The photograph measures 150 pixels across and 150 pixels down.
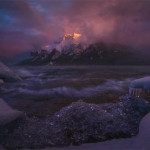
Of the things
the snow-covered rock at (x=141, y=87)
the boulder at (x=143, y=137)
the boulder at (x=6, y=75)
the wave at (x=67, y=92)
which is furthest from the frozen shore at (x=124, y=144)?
the boulder at (x=6, y=75)

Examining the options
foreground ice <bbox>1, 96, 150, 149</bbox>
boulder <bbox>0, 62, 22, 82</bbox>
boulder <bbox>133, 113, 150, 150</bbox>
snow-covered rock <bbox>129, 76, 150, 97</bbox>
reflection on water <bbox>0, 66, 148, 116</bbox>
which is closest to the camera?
boulder <bbox>133, 113, 150, 150</bbox>

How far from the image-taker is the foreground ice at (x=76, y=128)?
2656mm

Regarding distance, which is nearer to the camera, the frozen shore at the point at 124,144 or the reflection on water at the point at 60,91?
the frozen shore at the point at 124,144

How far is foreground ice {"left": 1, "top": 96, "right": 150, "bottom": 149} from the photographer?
266 centimetres

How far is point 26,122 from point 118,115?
184cm

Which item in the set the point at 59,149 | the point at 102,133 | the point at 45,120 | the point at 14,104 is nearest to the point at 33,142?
the point at 59,149

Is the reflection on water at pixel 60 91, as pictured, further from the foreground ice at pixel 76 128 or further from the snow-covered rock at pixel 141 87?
the foreground ice at pixel 76 128

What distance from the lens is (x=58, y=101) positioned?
5047mm

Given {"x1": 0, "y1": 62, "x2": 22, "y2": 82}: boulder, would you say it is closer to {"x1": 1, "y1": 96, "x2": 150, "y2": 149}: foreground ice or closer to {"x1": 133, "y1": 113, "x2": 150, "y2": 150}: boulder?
{"x1": 1, "y1": 96, "x2": 150, "y2": 149}: foreground ice

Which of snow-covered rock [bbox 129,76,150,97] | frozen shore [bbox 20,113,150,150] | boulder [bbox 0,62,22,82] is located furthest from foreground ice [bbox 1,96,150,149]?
boulder [bbox 0,62,22,82]

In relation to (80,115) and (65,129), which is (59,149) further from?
(80,115)

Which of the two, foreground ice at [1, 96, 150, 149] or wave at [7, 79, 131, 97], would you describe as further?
wave at [7, 79, 131, 97]

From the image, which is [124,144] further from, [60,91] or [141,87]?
[60,91]

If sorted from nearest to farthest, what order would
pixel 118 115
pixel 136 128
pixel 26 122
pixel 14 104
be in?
1. pixel 136 128
2. pixel 26 122
3. pixel 118 115
4. pixel 14 104
